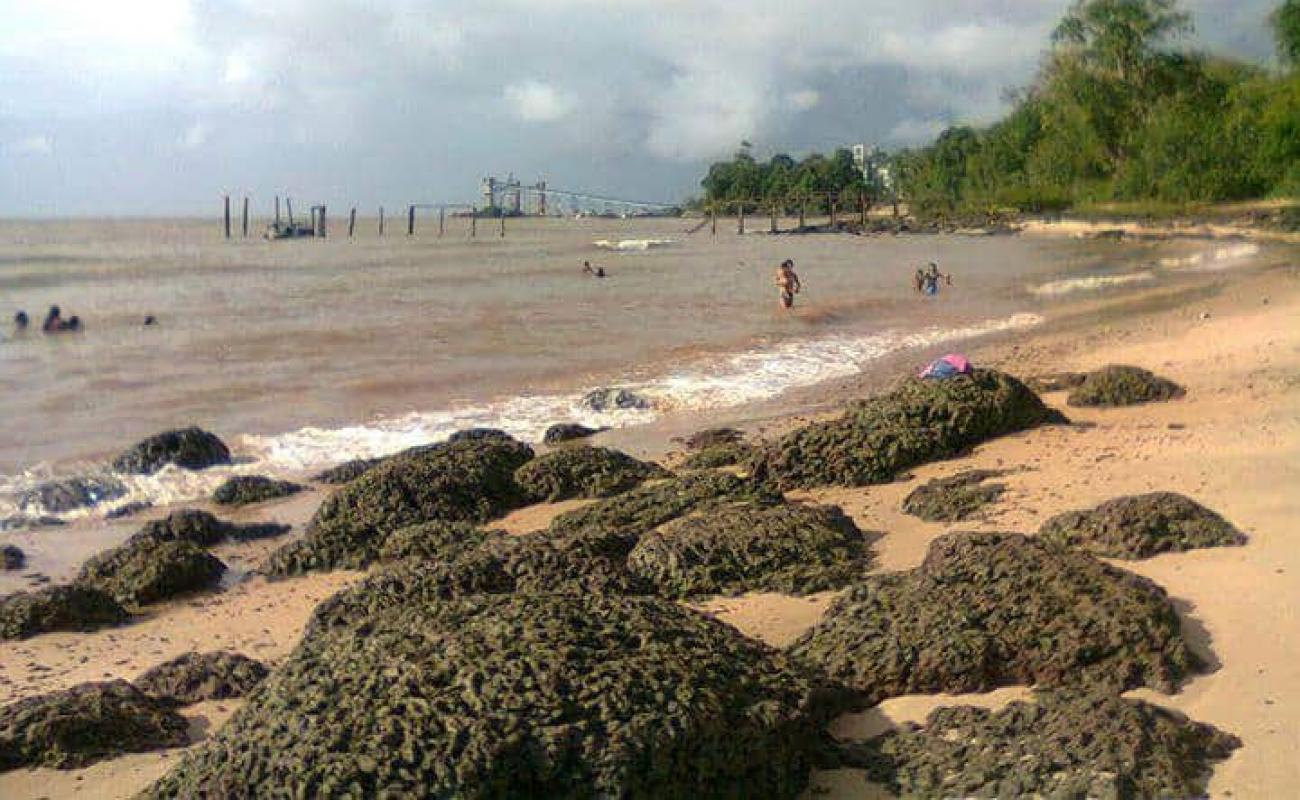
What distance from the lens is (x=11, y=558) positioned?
24.4 ft

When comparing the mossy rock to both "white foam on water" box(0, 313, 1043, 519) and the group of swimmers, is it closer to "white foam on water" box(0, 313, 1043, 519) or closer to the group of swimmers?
"white foam on water" box(0, 313, 1043, 519)

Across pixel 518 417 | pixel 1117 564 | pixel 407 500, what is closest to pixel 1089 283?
pixel 518 417

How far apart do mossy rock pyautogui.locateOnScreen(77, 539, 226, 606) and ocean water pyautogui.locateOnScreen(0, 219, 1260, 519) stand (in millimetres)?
2725

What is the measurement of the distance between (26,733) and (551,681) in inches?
90.9

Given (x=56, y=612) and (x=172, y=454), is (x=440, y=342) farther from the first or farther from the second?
(x=56, y=612)

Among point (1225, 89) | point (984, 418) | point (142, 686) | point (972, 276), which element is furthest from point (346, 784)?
point (1225, 89)

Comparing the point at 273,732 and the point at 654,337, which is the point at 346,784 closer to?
the point at 273,732

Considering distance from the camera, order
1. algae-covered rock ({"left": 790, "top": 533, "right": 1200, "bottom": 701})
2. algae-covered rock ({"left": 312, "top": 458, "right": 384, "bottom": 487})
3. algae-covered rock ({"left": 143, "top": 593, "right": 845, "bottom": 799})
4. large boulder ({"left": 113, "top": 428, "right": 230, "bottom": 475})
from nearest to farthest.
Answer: algae-covered rock ({"left": 143, "top": 593, "right": 845, "bottom": 799}) → algae-covered rock ({"left": 790, "top": 533, "right": 1200, "bottom": 701}) → algae-covered rock ({"left": 312, "top": 458, "right": 384, "bottom": 487}) → large boulder ({"left": 113, "top": 428, "right": 230, "bottom": 475})

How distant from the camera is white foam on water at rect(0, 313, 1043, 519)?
9.76 metres

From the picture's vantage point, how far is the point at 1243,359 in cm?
1062

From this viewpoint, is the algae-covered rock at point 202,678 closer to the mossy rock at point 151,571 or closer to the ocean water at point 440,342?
the mossy rock at point 151,571

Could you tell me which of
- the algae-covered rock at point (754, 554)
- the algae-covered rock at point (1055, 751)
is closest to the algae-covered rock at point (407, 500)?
the algae-covered rock at point (754, 554)

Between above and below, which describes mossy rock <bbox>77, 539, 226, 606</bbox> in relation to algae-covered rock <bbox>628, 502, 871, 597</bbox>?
below

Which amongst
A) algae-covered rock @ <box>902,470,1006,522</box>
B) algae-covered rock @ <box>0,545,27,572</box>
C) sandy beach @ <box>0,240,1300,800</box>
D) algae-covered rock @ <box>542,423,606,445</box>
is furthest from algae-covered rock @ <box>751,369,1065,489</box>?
algae-covered rock @ <box>0,545,27,572</box>
